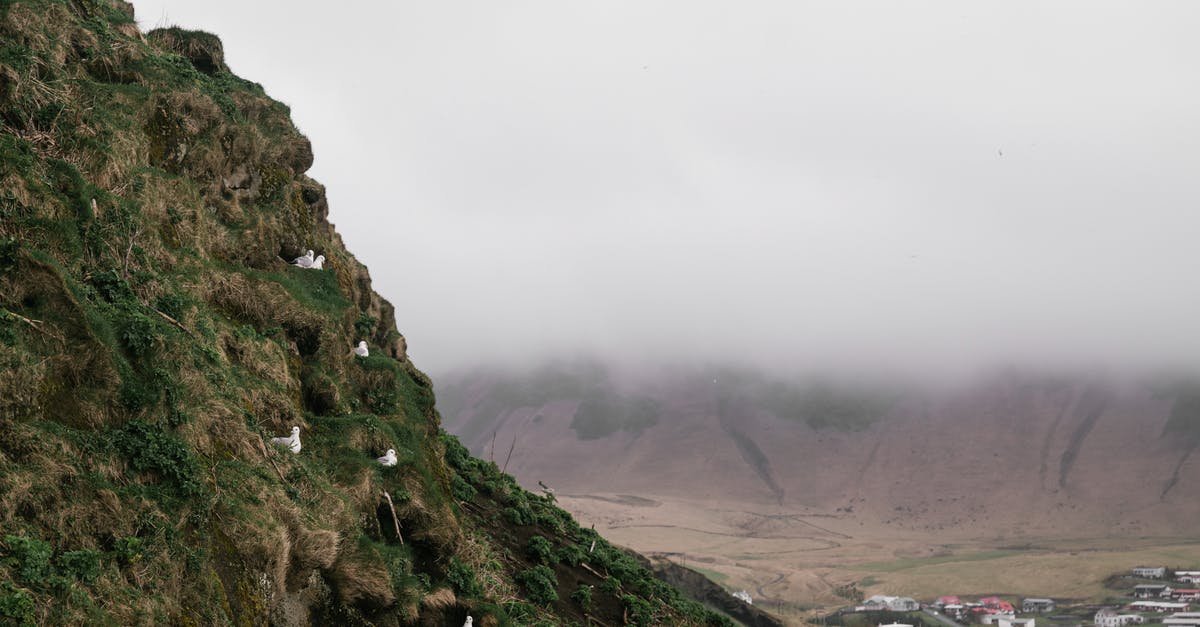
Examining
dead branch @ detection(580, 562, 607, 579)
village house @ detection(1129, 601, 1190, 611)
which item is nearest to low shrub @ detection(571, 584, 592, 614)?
dead branch @ detection(580, 562, 607, 579)

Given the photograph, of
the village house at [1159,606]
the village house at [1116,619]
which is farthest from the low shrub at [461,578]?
the village house at [1159,606]

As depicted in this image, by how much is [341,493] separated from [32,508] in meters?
6.39

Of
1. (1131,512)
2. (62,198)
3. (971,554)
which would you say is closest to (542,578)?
(62,198)

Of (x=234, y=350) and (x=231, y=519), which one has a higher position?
(x=234, y=350)

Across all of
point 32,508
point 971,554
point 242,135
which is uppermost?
point 971,554

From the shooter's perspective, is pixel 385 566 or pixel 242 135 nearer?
pixel 385 566

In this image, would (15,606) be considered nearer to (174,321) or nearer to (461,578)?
(174,321)

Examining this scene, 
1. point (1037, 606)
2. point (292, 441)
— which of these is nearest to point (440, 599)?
point (292, 441)

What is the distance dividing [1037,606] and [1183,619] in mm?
17620

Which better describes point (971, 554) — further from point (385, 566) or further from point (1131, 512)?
point (385, 566)

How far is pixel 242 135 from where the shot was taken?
2038 centimetres

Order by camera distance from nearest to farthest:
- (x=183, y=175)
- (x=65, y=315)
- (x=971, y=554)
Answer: (x=65, y=315), (x=183, y=175), (x=971, y=554)

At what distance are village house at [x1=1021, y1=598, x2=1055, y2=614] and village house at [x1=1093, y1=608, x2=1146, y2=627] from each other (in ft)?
26.5

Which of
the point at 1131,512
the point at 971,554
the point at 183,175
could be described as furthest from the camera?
A: the point at 1131,512
